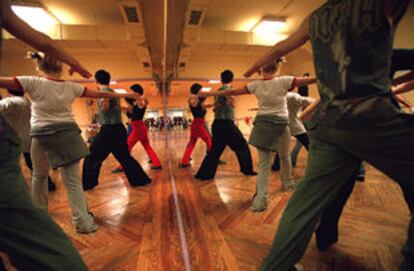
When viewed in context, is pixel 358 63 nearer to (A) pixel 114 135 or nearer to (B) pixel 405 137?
(B) pixel 405 137

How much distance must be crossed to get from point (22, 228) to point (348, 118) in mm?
1065

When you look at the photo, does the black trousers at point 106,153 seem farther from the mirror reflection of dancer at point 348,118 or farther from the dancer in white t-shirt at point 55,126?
the mirror reflection of dancer at point 348,118

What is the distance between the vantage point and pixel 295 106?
247 centimetres

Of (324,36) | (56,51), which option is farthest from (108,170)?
(324,36)

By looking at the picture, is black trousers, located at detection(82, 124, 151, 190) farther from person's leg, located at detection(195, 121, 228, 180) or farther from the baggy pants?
the baggy pants

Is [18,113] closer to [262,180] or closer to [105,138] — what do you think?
[105,138]

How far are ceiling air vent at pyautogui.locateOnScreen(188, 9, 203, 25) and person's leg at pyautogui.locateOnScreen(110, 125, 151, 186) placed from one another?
294cm

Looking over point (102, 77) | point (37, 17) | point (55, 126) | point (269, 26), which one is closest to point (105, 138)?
point (102, 77)

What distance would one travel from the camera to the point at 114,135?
7.23 ft

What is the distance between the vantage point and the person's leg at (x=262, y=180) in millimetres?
1692

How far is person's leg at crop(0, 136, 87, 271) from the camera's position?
0.60 meters

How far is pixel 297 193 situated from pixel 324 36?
0.58 metres

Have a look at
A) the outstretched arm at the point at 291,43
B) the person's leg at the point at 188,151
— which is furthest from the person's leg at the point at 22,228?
the person's leg at the point at 188,151

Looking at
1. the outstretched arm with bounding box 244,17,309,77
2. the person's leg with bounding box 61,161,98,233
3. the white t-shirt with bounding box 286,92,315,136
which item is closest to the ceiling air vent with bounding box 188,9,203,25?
the white t-shirt with bounding box 286,92,315,136
